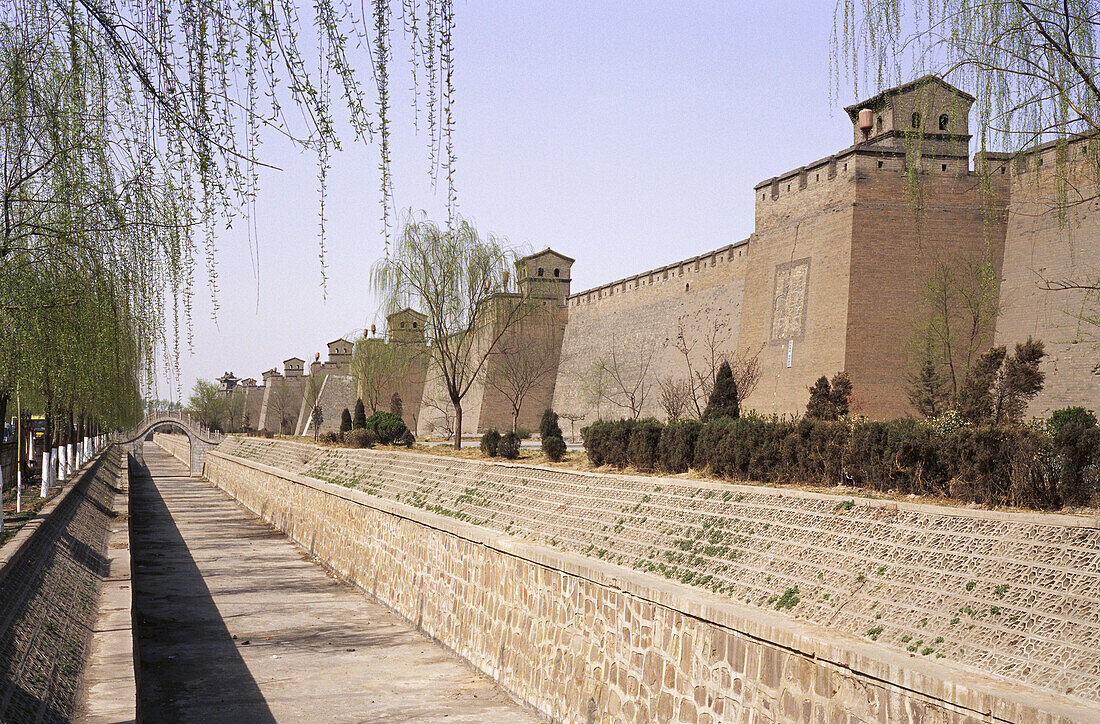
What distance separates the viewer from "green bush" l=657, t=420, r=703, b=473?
10.1 meters

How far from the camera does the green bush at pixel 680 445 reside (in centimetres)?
1011

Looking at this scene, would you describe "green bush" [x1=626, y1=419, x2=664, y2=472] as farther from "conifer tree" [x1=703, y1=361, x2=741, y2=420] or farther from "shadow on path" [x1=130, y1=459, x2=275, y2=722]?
"shadow on path" [x1=130, y1=459, x2=275, y2=722]

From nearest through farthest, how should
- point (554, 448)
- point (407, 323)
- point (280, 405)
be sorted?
point (554, 448) → point (407, 323) → point (280, 405)

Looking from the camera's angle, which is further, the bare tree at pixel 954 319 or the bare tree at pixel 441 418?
the bare tree at pixel 441 418

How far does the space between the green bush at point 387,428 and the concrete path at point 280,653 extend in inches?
224

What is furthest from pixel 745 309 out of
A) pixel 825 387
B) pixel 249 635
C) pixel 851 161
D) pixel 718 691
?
pixel 718 691

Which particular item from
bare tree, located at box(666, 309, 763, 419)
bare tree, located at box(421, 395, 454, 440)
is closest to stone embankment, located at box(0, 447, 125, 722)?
bare tree, located at box(666, 309, 763, 419)

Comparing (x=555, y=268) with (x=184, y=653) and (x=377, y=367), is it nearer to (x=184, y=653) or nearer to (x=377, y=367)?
(x=377, y=367)

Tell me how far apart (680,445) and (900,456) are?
3.21 m

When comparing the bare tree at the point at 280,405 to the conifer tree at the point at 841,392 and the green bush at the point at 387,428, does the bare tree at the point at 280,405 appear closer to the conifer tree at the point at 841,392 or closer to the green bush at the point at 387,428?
the green bush at the point at 387,428

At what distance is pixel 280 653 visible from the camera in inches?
423

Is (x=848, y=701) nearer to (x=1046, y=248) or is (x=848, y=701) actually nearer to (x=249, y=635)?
(x=249, y=635)

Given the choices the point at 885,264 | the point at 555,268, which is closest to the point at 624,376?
the point at 555,268

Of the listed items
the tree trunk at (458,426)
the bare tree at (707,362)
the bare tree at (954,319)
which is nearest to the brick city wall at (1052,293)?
the bare tree at (954,319)
